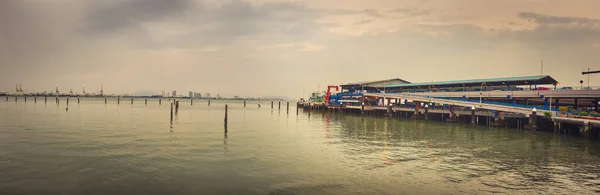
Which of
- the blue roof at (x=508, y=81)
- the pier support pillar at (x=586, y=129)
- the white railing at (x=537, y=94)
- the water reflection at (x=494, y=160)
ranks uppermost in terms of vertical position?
the blue roof at (x=508, y=81)

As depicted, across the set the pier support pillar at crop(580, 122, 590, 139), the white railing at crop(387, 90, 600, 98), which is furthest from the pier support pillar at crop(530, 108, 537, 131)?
the white railing at crop(387, 90, 600, 98)

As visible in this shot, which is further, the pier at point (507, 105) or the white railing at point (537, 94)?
the white railing at point (537, 94)

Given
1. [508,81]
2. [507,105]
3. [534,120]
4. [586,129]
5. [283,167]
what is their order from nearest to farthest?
[283,167]
[586,129]
[534,120]
[507,105]
[508,81]

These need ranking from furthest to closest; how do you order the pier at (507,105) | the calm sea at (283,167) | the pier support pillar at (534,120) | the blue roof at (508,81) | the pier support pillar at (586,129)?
1. the blue roof at (508,81)
2. the pier support pillar at (534,120)
3. the pier at (507,105)
4. the pier support pillar at (586,129)
5. the calm sea at (283,167)

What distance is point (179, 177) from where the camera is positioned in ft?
62.7

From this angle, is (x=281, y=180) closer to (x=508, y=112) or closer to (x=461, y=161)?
(x=461, y=161)

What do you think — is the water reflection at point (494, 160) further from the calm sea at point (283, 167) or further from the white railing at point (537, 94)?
the white railing at point (537, 94)

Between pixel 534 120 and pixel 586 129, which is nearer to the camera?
pixel 586 129

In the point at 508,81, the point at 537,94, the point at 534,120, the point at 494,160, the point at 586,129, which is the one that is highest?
the point at 508,81

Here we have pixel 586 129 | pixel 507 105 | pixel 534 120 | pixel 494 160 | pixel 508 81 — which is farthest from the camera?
pixel 508 81

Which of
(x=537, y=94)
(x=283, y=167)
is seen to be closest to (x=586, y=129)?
(x=537, y=94)

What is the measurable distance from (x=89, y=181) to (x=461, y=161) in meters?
24.7

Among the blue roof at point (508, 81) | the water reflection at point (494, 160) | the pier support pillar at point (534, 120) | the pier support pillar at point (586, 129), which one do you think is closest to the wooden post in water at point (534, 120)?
the pier support pillar at point (534, 120)

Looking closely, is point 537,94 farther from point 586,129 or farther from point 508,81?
point 586,129
